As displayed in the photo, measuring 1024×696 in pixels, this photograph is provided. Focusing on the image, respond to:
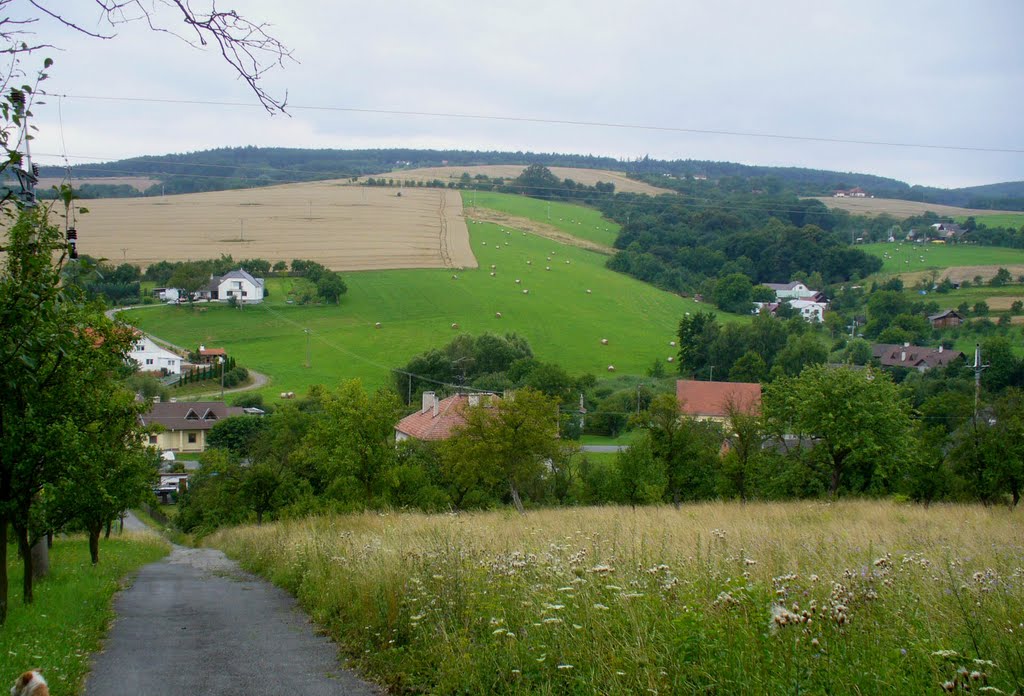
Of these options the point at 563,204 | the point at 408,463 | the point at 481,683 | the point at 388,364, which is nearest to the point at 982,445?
the point at 408,463

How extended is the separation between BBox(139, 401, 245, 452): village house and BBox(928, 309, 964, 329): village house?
52.6 metres

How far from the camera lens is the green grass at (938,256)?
238 feet

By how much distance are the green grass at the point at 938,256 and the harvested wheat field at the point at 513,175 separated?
51.4m

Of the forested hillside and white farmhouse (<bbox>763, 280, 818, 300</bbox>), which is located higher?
the forested hillside

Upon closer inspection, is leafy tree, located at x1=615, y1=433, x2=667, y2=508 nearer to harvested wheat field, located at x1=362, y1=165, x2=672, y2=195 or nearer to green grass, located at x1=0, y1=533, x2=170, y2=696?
green grass, located at x1=0, y1=533, x2=170, y2=696

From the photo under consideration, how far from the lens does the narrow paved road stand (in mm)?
6727

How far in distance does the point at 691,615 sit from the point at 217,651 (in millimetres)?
5418

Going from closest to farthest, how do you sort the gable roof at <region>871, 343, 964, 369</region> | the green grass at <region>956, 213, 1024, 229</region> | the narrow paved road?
the narrow paved road < the gable roof at <region>871, 343, 964, 369</region> < the green grass at <region>956, 213, 1024, 229</region>

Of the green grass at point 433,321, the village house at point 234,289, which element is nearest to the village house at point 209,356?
the green grass at point 433,321

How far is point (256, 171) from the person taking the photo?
109 m

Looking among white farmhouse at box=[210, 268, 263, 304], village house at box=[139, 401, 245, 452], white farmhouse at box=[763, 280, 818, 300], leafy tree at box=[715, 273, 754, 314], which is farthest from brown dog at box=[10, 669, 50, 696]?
white farmhouse at box=[763, 280, 818, 300]

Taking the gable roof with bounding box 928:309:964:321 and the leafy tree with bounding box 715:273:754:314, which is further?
the leafy tree with bounding box 715:273:754:314

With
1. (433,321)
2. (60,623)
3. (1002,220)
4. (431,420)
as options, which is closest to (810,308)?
(1002,220)

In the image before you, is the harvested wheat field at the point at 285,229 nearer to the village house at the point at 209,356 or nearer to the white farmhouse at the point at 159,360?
the white farmhouse at the point at 159,360
